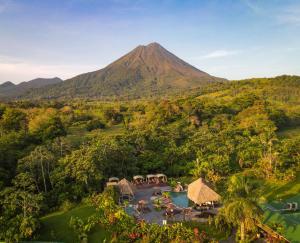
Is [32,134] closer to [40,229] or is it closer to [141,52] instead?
[40,229]

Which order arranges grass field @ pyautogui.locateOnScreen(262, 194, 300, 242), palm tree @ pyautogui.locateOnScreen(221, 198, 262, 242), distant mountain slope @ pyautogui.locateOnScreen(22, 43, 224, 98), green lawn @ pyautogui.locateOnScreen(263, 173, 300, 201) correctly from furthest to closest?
distant mountain slope @ pyautogui.locateOnScreen(22, 43, 224, 98) → green lawn @ pyautogui.locateOnScreen(263, 173, 300, 201) → palm tree @ pyautogui.locateOnScreen(221, 198, 262, 242) → grass field @ pyautogui.locateOnScreen(262, 194, 300, 242)

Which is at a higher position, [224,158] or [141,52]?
[141,52]

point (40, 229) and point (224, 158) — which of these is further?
point (224, 158)

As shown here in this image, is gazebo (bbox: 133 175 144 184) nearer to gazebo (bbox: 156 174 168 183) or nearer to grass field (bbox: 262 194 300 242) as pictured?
gazebo (bbox: 156 174 168 183)

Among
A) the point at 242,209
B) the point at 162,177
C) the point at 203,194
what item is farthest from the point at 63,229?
the point at 162,177

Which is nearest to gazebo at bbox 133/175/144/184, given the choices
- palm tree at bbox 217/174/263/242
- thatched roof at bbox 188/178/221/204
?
thatched roof at bbox 188/178/221/204

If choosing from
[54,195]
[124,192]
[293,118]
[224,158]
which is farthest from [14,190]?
[293,118]

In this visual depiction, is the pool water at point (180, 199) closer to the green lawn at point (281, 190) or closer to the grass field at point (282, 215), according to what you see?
the grass field at point (282, 215)
